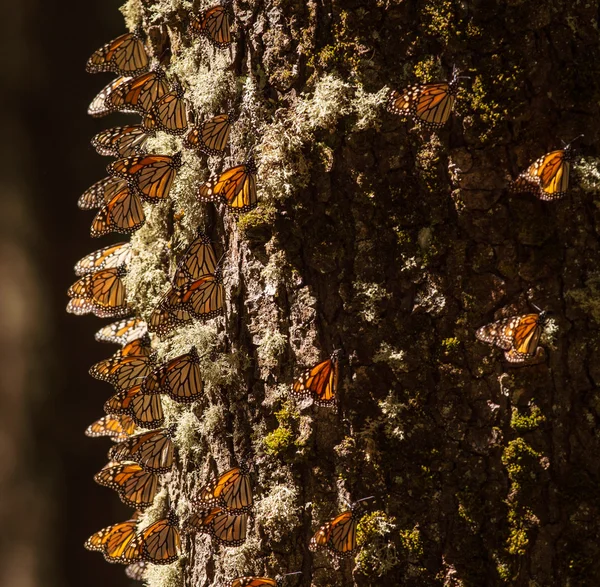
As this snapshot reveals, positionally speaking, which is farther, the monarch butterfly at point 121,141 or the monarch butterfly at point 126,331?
the monarch butterfly at point 126,331

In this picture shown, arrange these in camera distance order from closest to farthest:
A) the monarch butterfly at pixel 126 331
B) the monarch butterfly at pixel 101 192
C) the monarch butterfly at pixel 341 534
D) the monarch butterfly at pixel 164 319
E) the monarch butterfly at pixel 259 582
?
the monarch butterfly at pixel 341 534 → the monarch butterfly at pixel 259 582 → the monarch butterfly at pixel 164 319 → the monarch butterfly at pixel 101 192 → the monarch butterfly at pixel 126 331

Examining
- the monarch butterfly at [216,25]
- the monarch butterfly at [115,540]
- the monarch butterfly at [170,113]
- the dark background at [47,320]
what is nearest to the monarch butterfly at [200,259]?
the monarch butterfly at [170,113]

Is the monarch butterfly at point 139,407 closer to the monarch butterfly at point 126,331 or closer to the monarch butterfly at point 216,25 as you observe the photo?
the monarch butterfly at point 126,331

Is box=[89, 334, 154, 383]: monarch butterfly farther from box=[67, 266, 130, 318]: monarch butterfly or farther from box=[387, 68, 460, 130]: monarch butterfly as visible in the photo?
box=[387, 68, 460, 130]: monarch butterfly

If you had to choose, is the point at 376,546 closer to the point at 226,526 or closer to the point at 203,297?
the point at 226,526

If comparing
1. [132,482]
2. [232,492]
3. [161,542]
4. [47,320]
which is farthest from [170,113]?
[47,320]
